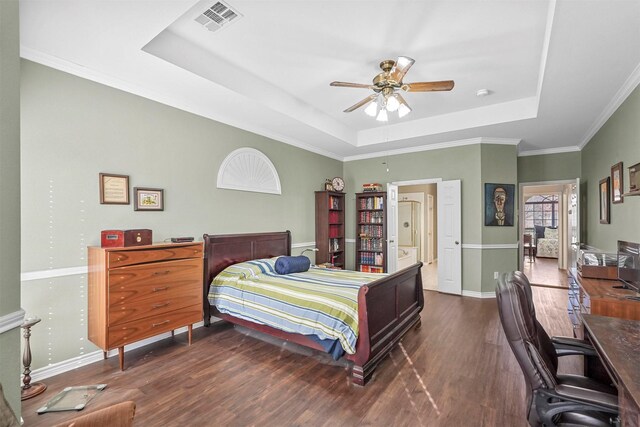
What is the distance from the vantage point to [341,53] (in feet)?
10.0

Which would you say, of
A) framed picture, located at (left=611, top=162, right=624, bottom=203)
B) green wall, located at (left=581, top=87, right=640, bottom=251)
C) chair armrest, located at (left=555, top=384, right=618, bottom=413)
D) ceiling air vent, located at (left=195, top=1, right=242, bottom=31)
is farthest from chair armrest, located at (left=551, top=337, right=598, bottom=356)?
ceiling air vent, located at (left=195, top=1, right=242, bottom=31)

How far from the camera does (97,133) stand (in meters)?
2.93

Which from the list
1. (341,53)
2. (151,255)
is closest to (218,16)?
(341,53)

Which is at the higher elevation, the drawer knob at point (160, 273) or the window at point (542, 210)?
the window at point (542, 210)

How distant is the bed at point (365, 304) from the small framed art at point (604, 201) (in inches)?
103

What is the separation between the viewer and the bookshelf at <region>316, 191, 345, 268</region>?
566cm

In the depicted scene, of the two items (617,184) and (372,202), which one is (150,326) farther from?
(617,184)

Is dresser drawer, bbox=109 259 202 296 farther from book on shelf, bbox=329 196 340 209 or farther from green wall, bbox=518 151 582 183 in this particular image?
green wall, bbox=518 151 582 183

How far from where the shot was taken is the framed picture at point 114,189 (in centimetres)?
294

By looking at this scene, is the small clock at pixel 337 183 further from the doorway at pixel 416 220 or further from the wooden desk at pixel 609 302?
the wooden desk at pixel 609 302

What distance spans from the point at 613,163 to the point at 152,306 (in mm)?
5439

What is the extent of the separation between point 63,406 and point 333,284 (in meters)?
2.39

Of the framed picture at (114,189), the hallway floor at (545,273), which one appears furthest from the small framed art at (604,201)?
the framed picture at (114,189)

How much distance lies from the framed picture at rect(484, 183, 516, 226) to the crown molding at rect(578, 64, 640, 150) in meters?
1.30
